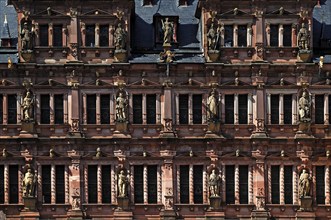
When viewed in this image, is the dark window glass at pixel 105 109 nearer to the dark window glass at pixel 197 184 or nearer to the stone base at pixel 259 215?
the dark window glass at pixel 197 184

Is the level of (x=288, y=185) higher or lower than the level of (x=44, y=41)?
lower

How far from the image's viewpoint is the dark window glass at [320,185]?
56188 millimetres

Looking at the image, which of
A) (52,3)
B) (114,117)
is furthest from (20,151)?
(52,3)

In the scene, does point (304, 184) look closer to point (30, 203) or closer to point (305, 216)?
point (305, 216)

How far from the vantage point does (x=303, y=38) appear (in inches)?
2196

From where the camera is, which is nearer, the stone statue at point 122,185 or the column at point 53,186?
the stone statue at point 122,185

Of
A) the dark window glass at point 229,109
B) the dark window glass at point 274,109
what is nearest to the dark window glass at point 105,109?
the dark window glass at point 229,109

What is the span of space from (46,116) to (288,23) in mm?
17185

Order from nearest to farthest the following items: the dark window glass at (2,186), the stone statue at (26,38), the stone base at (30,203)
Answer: the stone base at (30,203), the stone statue at (26,38), the dark window glass at (2,186)

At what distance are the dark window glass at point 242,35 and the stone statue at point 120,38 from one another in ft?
25.0

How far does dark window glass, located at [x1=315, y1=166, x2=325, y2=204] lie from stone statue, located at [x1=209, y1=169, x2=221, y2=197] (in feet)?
21.8

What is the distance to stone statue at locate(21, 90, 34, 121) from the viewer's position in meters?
55.2

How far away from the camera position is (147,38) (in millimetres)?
58875

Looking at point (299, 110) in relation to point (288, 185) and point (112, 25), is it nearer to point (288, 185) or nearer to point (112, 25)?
point (288, 185)
